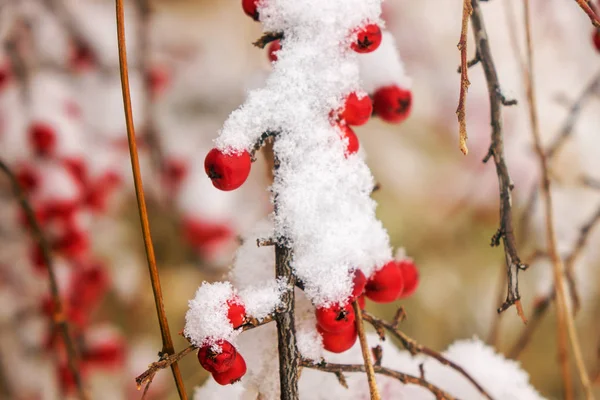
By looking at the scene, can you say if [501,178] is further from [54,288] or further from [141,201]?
[54,288]

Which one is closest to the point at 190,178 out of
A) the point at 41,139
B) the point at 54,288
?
the point at 41,139

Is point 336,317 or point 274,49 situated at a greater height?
point 274,49

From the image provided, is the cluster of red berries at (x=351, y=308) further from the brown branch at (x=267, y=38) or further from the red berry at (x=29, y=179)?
the red berry at (x=29, y=179)

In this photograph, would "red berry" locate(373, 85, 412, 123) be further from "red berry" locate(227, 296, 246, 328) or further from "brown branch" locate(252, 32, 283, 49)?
"red berry" locate(227, 296, 246, 328)

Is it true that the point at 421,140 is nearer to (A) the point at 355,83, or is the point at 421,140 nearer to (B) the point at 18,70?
(B) the point at 18,70

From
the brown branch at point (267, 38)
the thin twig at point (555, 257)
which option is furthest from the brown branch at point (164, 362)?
the thin twig at point (555, 257)

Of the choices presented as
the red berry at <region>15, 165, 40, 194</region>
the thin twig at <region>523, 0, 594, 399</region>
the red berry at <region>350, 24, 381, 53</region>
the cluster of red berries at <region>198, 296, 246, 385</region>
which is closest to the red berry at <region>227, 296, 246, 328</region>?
the cluster of red berries at <region>198, 296, 246, 385</region>
